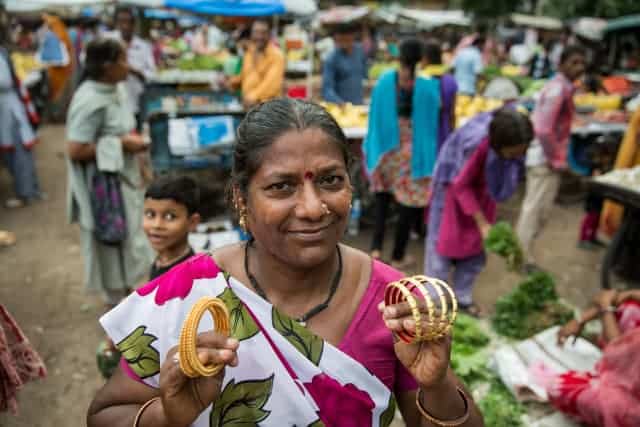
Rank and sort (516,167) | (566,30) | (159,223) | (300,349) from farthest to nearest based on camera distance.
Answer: (566,30)
(516,167)
(159,223)
(300,349)

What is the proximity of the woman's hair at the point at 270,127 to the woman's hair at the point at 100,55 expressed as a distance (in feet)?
7.85

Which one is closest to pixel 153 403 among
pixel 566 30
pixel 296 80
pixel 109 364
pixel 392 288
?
pixel 392 288

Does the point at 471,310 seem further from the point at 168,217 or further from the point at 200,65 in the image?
the point at 200,65

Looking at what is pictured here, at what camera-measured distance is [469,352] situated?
3645 mm

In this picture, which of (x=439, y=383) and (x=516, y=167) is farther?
(x=516, y=167)

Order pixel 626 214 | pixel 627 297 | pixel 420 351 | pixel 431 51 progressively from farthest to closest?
pixel 431 51
pixel 626 214
pixel 627 297
pixel 420 351

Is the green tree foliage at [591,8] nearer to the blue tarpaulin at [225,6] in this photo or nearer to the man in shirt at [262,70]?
the blue tarpaulin at [225,6]

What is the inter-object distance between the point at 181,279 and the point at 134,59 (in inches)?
293

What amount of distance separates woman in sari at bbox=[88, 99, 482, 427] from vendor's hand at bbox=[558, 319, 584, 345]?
2.25 metres

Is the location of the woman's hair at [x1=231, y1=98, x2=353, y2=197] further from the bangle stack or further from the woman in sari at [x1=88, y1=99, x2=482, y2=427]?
the bangle stack

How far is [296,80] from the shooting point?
8516mm

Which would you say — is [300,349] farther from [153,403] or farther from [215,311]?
[153,403]

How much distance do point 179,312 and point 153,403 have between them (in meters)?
0.25

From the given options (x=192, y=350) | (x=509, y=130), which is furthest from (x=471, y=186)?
(x=192, y=350)
